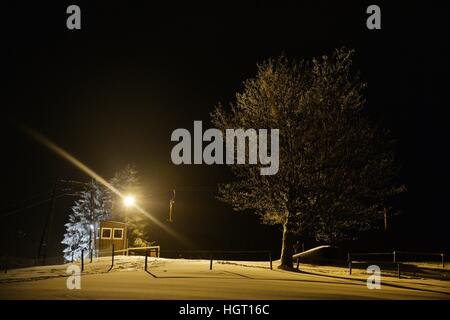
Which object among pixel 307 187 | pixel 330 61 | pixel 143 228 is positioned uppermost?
pixel 330 61

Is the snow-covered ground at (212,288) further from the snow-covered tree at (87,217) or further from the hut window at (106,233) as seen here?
the snow-covered tree at (87,217)

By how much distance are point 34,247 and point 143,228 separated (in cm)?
3642

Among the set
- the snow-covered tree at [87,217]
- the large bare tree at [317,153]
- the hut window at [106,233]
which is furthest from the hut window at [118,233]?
the large bare tree at [317,153]

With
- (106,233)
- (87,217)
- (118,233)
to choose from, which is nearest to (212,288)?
(118,233)

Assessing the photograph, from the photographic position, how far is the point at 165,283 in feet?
49.8

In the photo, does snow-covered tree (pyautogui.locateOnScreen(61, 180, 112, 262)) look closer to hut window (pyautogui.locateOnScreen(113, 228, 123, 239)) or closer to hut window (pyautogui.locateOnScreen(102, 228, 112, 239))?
hut window (pyautogui.locateOnScreen(102, 228, 112, 239))

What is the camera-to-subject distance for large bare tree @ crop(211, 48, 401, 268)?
22844 mm

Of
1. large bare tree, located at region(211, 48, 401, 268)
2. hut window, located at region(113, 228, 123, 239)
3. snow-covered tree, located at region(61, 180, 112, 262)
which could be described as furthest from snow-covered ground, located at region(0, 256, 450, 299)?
snow-covered tree, located at region(61, 180, 112, 262)

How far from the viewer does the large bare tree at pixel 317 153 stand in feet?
74.9

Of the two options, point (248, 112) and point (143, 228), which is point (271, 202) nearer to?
point (248, 112)

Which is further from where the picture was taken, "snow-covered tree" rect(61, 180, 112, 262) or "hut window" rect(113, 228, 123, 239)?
"snow-covered tree" rect(61, 180, 112, 262)

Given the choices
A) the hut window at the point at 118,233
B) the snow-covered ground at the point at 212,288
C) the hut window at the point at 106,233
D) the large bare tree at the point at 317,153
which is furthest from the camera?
the hut window at the point at 118,233

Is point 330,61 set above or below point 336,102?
above
